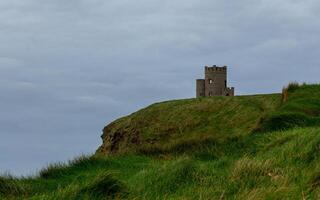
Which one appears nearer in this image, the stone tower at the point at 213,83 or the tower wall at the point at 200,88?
the stone tower at the point at 213,83

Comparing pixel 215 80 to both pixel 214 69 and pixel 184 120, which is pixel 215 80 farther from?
pixel 184 120

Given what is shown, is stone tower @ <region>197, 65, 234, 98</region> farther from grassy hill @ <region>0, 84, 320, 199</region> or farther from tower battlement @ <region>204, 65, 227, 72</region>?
grassy hill @ <region>0, 84, 320, 199</region>

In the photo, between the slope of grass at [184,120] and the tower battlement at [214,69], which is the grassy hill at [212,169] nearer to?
the slope of grass at [184,120]

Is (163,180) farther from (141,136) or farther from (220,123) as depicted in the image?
(141,136)

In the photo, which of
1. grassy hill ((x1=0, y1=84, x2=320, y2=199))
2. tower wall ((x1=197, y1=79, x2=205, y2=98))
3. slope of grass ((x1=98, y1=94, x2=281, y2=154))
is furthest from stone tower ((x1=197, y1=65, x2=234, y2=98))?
grassy hill ((x1=0, y1=84, x2=320, y2=199))

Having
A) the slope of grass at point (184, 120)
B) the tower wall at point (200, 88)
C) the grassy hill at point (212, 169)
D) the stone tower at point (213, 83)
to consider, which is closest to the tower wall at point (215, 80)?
the stone tower at point (213, 83)

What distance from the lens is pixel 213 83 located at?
108562 millimetres

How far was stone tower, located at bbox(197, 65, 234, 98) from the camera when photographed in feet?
353

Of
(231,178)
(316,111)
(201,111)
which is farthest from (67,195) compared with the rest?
(201,111)

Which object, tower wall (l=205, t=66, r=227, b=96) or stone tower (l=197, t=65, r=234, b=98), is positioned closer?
stone tower (l=197, t=65, r=234, b=98)

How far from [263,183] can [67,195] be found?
3594mm

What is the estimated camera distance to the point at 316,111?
24453mm

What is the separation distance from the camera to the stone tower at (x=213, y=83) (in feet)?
353

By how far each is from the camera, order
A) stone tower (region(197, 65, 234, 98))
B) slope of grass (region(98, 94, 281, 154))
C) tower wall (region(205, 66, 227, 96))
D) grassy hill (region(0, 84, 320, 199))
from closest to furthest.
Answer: grassy hill (region(0, 84, 320, 199)) → slope of grass (region(98, 94, 281, 154)) → stone tower (region(197, 65, 234, 98)) → tower wall (region(205, 66, 227, 96))
